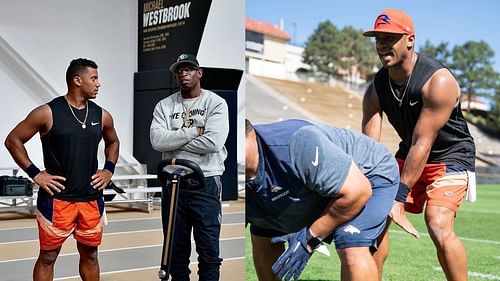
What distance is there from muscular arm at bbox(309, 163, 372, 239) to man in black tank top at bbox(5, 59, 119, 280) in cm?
100

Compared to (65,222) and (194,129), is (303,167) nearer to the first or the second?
(194,129)

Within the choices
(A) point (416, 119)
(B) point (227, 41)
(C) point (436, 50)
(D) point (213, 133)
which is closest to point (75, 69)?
(D) point (213, 133)

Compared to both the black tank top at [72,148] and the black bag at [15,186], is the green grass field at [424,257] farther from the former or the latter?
the black bag at [15,186]

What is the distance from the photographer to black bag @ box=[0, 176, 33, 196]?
3.70 meters

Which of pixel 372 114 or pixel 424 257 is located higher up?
pixel 372 114

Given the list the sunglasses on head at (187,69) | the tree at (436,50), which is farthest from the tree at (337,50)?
the sunglasses on head at (187,69)

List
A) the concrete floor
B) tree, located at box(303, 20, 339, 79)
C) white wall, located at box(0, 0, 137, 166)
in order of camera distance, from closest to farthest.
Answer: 1. tree, located at box(303, 20, 339, 79)
2. the concrete floor
3. white wall, located at box(0, 0, 137, 166)

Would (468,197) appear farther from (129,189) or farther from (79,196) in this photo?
(129,189)

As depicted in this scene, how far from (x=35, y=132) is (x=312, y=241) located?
1.07 meters

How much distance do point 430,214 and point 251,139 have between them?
83 cm

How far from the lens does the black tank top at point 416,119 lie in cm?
200

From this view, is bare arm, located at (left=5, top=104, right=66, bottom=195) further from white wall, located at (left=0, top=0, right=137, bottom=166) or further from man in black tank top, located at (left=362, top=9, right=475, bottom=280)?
white wall, located at (left=0, top=0, right=137, bottom=166)

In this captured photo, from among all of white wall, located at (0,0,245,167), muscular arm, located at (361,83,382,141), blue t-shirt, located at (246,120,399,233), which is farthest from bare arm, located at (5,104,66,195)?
white wall, located at (0,0,245,167)

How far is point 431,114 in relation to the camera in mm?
1983
